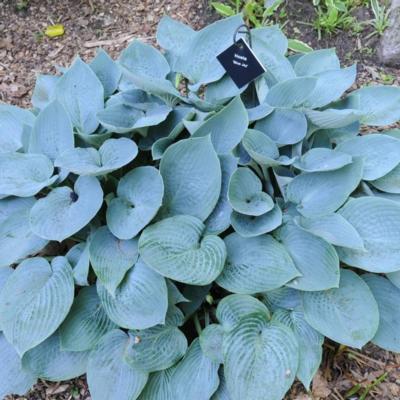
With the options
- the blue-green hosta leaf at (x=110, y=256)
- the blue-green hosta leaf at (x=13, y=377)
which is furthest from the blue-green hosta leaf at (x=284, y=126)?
the blue-green hosta leaf at (x=13, y=377)

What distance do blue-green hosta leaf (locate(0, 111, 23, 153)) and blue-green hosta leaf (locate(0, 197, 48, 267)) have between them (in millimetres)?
276

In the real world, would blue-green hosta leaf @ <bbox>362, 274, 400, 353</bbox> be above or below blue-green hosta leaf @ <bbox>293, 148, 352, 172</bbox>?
below

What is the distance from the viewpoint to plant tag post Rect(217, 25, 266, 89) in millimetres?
1577

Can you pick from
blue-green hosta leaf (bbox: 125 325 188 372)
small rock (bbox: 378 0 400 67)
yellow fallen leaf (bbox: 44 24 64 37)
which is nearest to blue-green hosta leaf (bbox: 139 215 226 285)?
blue-green hosta leaf (bbox: 125 325 188 372)

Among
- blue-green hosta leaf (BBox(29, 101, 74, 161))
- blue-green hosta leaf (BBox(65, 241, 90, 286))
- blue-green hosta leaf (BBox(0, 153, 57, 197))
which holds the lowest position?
blue-green hosta leaf (BBox(65, 241, 90, 286))

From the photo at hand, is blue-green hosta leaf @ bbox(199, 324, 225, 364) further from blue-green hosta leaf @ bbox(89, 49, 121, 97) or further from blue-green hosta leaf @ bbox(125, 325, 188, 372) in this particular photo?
blue-green hosta leaf @ bbox(89, 49, 121, 97)

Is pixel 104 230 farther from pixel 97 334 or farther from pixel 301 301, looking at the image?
pixel 301 301

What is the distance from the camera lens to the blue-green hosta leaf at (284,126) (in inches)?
60.6

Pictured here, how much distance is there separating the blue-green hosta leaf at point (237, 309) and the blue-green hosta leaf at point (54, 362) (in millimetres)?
426

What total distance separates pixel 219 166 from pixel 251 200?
15 centimetres

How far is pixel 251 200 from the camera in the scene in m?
1.42

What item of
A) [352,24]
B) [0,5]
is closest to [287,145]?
[352,24]

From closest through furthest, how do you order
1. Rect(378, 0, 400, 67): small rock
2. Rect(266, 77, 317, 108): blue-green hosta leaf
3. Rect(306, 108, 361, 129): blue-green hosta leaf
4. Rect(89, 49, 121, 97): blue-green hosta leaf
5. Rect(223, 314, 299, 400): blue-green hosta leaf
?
Rect(223, 314, 299, 400): blue-green hosta leaf → Rect(306, 108, 361, 129): blue-green hosta leaf → Rect(266, 77, 317, 108): blue-green hosta leaf → Rect(89, 49, 121, 97): blue-green hosta leaf → Rect(378, 0, 400, 67): small rock

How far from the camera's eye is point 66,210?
1377 millimetres
